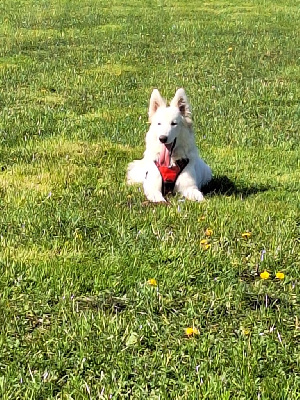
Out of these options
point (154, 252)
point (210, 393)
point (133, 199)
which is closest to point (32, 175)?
point (133, 199)

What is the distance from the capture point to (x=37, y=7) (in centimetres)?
2680

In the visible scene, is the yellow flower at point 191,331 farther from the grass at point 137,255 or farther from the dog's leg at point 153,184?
the dog's leg at point 153,184

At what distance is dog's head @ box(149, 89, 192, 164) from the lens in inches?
260

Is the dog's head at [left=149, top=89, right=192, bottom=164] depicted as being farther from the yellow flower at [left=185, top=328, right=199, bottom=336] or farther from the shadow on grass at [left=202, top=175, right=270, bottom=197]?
the yellow flower at [left=185, top=328, right=199, bottom=336]

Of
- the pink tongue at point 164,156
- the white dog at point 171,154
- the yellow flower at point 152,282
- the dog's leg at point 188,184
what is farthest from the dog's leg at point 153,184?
the yellow flower at point 152,282

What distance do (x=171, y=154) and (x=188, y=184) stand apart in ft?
1.47

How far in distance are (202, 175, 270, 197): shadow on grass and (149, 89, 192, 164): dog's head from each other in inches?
31.5

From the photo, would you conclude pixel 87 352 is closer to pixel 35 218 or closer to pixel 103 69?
pixel 35 218

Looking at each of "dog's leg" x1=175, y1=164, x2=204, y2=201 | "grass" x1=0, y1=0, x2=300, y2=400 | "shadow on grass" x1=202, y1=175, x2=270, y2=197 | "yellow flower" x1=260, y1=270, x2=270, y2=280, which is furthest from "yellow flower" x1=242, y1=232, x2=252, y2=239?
"shadow on grass" x1=202, y1=175, x2=270, y2=197

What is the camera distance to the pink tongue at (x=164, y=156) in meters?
6.88

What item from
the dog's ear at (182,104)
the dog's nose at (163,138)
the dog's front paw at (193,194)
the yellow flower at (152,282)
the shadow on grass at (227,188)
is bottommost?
the shadow on grass at (227,188)

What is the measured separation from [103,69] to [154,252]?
10.9 meters

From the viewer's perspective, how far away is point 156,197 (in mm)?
6547

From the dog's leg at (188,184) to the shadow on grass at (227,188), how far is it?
1.00 ft
